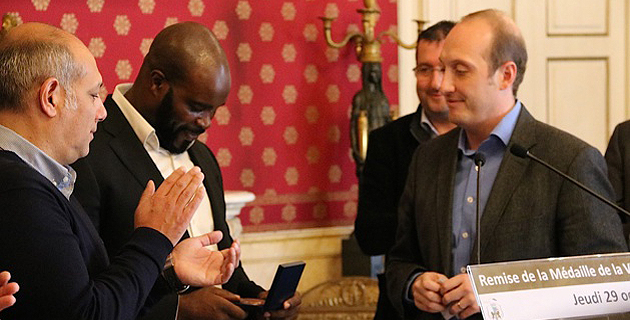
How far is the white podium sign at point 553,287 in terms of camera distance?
1935 millimetres

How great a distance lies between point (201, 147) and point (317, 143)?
2.11 meters

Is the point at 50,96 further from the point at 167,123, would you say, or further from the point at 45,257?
the point at 167,123

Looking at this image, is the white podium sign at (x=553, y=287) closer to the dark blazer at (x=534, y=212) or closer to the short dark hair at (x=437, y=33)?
the dark blazer at (x=534, y=212)

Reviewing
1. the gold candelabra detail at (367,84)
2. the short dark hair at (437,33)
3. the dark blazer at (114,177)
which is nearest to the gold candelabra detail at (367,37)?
the gold candelabra detail at (367,84)

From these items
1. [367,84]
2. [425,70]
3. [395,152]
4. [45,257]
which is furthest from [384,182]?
[45,257]

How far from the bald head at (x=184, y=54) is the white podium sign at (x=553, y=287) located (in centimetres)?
127

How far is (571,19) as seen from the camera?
225 inches

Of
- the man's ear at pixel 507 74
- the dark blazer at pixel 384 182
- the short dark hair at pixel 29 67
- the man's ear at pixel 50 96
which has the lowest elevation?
the dark blazer at pixel 384 182

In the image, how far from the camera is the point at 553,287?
200 cm

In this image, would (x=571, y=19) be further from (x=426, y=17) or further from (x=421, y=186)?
(x=421, y=186)

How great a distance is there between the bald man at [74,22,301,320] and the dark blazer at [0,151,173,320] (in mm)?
647

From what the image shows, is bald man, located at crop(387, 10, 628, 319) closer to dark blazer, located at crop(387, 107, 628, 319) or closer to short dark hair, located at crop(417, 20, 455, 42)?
dark blazer, located at crop(387, 107, 628, 319)

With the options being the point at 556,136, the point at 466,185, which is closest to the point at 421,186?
the point at 466,185

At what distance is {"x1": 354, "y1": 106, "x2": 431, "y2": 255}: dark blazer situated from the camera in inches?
137
